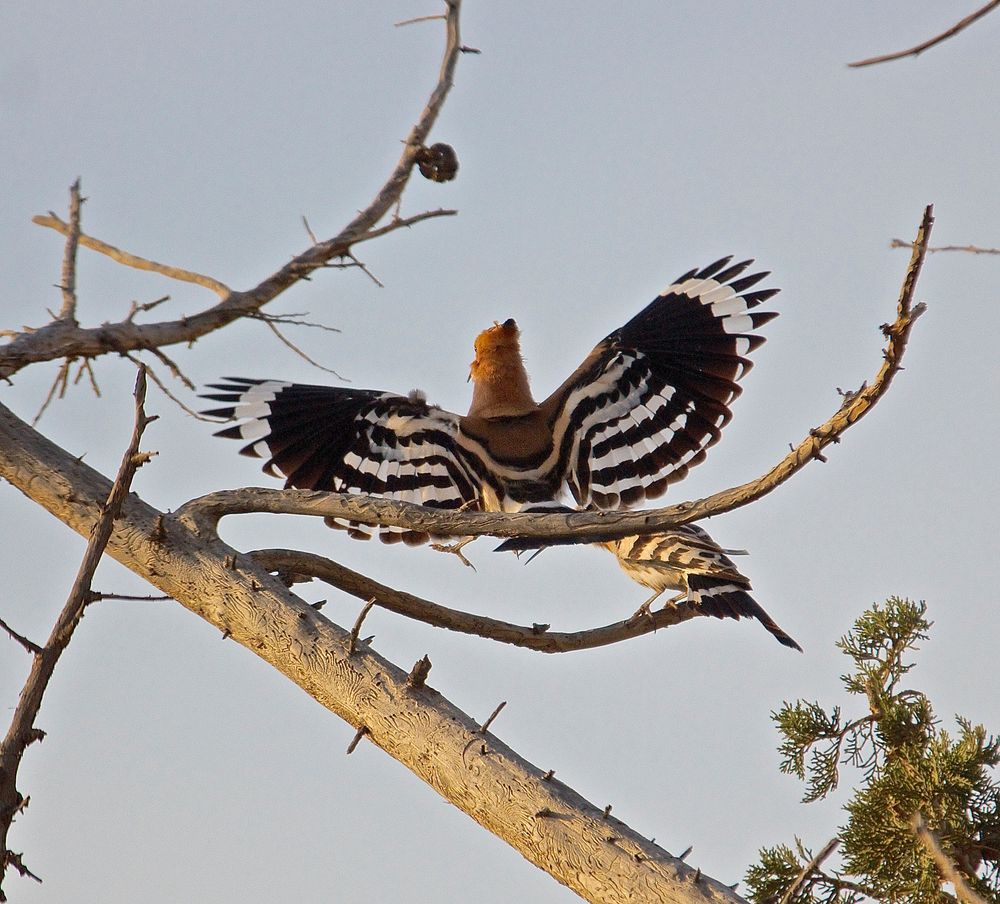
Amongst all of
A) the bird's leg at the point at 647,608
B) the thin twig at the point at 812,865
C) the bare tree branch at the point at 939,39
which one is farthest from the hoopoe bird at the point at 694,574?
the bare tree branch at the point at 939,39

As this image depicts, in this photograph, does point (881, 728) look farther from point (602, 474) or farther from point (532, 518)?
point (602, 474)

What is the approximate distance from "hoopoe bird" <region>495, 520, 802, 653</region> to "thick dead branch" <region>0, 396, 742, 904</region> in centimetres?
154

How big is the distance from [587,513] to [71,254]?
1.51 m

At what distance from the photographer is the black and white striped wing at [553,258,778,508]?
5.20 m

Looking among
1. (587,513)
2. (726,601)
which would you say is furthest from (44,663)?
(726,601)

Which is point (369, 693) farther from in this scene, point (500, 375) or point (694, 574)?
point (500, 375)

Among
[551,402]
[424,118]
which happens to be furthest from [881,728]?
[551,402]

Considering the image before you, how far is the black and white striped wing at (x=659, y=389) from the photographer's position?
205 inches

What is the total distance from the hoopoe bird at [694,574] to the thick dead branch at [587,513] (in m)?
1.29

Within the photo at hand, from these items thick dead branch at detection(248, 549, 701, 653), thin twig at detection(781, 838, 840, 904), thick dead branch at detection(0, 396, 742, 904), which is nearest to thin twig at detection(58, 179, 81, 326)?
thick dead branch at detection(0, 396, 742, 904)

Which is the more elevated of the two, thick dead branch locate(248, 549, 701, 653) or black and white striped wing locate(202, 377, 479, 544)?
black and white striped wing locate(202, 377, 479, 544)

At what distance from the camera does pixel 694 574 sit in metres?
4.92

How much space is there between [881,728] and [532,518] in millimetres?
1084

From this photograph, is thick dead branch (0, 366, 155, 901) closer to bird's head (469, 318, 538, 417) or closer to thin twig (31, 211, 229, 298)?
thin twig (31, 211, 229, 298)
